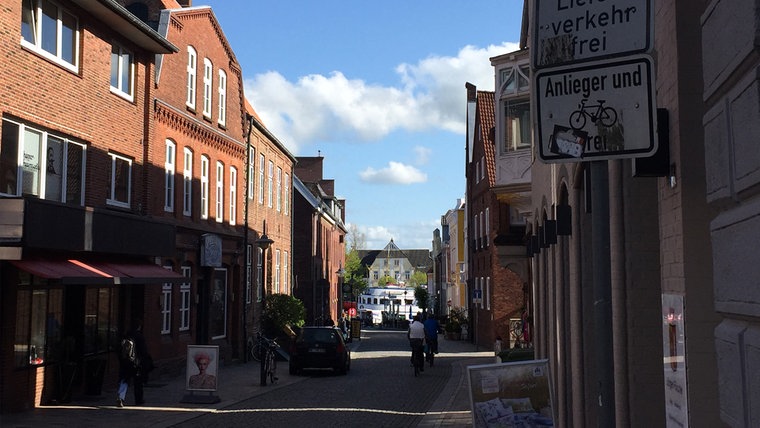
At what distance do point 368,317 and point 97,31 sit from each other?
67.8 metres

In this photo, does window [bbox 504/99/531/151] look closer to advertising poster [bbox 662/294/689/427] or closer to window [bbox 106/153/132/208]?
window [bbox 106/153/132/208]

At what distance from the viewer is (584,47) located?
10.8 ft

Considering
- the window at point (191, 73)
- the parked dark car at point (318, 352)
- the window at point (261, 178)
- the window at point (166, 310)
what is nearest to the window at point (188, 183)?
the window at point (191, 73)

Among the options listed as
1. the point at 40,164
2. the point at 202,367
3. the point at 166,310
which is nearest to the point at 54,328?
the point at 202,367

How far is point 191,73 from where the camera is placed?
24.9m

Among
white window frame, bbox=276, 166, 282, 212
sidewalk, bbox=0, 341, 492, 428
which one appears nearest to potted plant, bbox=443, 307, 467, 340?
white window frame, bbox=276, 166, 282, 212

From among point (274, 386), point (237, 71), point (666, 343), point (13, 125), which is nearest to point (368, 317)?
point (237, 71)

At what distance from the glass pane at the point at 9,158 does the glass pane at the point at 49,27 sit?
2044 mm

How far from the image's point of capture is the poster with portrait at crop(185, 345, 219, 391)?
54.4 ft

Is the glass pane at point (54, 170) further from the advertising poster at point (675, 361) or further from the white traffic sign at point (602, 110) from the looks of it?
the white traffic sign at point (602, 110)

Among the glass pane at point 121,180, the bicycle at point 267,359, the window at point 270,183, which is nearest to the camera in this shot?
the glass pane at point 121,180

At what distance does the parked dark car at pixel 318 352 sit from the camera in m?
24.7

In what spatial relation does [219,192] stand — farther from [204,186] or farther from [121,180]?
[121,180]

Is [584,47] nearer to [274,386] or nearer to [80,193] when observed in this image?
[80,193]
